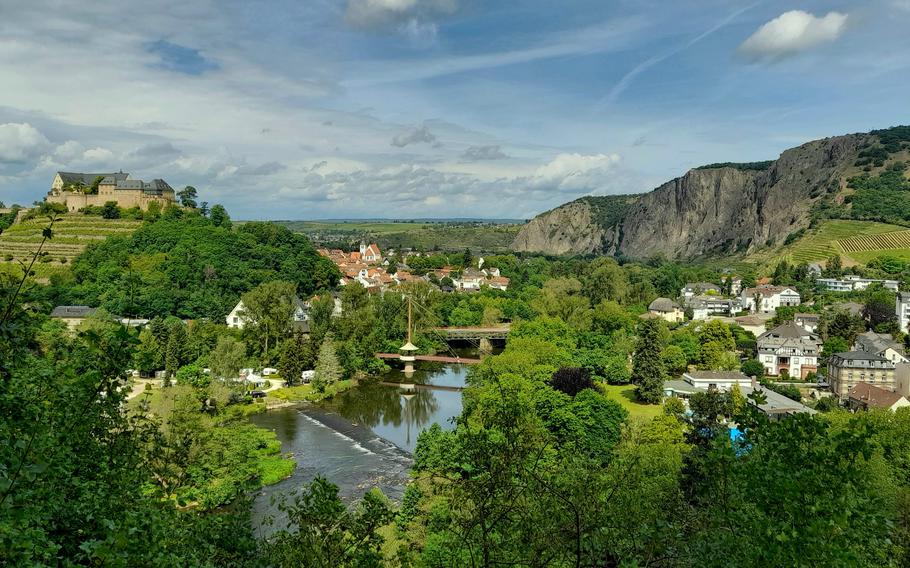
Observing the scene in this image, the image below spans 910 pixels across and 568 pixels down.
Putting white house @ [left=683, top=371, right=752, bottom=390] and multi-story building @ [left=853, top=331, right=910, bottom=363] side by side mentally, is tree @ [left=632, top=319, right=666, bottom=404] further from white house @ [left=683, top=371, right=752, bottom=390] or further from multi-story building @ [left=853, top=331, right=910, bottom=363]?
multi-story building @ [left=853, top=331, right=910, bottom=363]

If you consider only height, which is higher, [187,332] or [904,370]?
[187,332]

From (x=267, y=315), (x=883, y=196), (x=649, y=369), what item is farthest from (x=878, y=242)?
(x=267, y=315)

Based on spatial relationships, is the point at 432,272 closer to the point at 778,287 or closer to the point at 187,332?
the point at 778,287

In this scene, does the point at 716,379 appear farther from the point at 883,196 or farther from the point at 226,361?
the point at 883,196

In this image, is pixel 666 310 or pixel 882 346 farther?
pixel 666 310

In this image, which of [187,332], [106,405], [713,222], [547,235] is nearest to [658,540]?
[106,405]

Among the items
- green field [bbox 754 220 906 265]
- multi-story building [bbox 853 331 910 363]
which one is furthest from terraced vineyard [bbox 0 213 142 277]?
green field [bbox 754 220 906 265]
